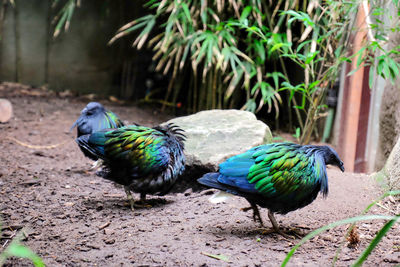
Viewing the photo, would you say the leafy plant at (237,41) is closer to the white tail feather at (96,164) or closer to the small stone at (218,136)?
the small stone at (218,136)

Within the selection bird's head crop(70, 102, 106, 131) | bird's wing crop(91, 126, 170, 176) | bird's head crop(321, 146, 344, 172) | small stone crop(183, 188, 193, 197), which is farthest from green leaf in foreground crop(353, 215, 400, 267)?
bird's head crop(70, 102, 106, 131)

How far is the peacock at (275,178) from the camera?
10.5 feet

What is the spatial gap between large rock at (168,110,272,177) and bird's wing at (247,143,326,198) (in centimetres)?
116

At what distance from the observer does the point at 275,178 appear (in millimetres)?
3205

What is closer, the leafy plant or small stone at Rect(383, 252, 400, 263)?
small stone at Rect(383, 252, 400, 263)

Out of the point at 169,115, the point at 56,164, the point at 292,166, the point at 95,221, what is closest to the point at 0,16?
the point at 169,115

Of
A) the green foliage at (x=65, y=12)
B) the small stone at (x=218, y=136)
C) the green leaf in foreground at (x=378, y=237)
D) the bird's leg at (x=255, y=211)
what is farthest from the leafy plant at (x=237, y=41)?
the green leaf in foreground at (x=378, y=237)

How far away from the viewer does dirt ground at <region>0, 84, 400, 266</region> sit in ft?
9.54

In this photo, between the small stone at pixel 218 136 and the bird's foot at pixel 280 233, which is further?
the small stone at pixel 218 136

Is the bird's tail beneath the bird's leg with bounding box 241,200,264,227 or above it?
above

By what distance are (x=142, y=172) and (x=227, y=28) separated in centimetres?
304

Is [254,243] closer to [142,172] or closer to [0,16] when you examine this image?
[142,172]

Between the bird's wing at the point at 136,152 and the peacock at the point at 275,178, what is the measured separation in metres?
0.79

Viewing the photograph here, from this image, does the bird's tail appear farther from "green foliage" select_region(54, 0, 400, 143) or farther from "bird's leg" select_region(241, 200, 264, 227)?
"green foliage" select_region(54, 0, 400, 143)
